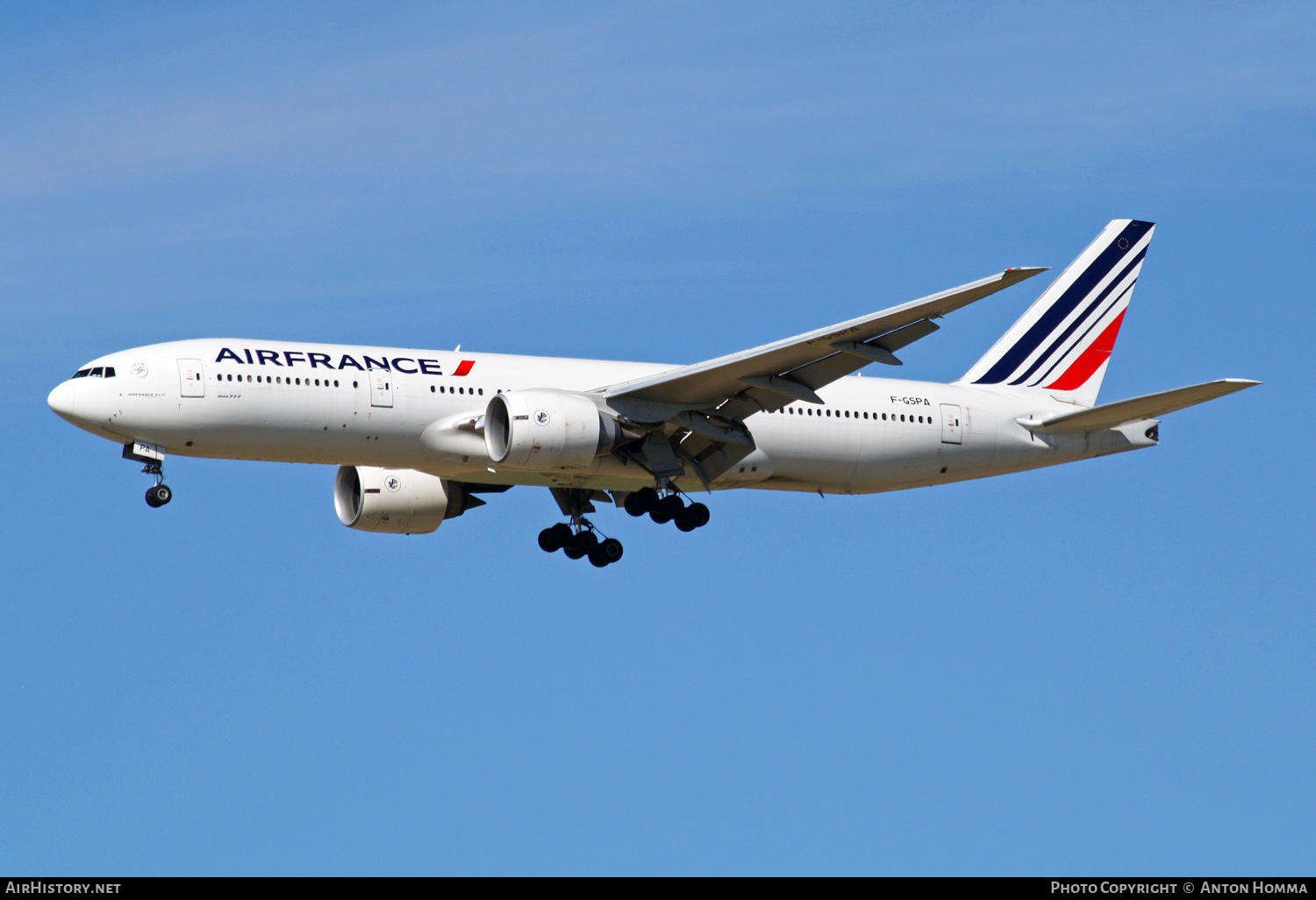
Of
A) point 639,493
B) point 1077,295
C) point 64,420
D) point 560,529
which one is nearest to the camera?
point 64,420

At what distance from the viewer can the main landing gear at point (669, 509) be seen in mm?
41312

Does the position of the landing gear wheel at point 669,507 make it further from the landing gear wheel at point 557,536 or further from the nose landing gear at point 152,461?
the nose landing gear at point 152,461

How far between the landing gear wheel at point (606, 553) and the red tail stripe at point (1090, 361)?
1191 cm

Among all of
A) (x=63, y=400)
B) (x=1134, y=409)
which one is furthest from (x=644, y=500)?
(x=63, y=400)

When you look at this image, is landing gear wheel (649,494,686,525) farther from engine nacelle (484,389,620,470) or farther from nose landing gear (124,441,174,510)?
nose landing gear (124,441,174,510)

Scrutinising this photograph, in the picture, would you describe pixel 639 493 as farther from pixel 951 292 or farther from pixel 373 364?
pixel 951 292

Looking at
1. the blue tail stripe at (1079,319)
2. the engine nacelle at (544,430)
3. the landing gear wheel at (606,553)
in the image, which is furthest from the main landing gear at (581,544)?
the blue tail stripe at (1079,319)

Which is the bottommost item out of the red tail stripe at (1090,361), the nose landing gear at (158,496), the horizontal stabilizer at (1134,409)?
the nose landing gear at (158,496)

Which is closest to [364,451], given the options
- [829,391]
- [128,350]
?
[128,350]

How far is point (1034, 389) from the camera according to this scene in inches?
1804

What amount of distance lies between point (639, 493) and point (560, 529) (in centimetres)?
362

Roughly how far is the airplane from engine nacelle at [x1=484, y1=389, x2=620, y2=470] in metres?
0.04

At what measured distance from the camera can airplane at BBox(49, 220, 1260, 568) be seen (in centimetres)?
Result: 3744

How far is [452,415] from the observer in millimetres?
38938
